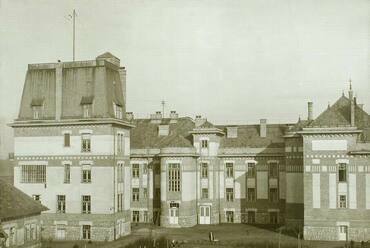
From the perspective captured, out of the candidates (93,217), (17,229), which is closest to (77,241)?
(93,217)

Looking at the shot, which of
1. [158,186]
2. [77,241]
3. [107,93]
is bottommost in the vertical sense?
[77,241]

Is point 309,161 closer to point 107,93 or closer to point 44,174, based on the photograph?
point 107,93

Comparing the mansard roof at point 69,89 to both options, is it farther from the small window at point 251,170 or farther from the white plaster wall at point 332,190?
the white plaster wall at point 332,190

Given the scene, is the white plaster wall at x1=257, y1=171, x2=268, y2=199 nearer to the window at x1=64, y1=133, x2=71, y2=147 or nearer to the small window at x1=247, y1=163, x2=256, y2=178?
the small window at x1=247, y1=163, x2=256, y2=178

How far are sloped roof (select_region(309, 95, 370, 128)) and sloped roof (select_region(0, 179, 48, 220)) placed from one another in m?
24.7

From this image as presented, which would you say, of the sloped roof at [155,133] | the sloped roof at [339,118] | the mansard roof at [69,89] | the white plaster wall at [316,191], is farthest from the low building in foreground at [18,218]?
the sloped roof at [339,118]

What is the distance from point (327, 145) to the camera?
46438 millimetres

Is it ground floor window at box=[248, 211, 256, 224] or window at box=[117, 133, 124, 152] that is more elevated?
window at box=[117, 133, 124, 152]

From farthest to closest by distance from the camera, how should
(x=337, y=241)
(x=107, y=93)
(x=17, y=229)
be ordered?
(x=107, y=93) → (x=337, y=241) → (x=17, y=229)

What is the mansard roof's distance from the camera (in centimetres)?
4947

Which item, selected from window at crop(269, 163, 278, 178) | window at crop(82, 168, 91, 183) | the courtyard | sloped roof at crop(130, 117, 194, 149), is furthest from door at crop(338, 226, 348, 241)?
→ window at crop(82, 168, 91, 183)

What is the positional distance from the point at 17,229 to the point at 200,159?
27120mm

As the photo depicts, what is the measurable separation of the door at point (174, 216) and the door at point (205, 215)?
159 inches

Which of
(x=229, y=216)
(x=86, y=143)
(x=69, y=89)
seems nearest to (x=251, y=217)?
(x=229, y=216)
